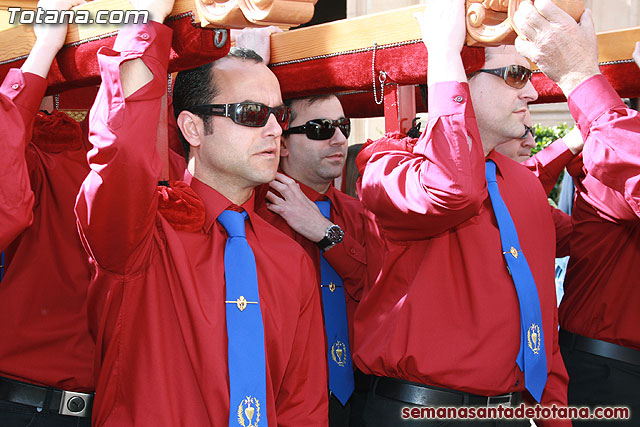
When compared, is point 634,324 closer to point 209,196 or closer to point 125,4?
point 209,196

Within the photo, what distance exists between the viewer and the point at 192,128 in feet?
8.96

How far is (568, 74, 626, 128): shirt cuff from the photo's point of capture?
7.91 ft

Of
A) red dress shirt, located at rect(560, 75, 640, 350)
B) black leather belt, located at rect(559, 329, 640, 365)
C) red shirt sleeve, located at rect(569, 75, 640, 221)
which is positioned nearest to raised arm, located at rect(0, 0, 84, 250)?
red shirt sleeve, located at rect(569, 75, 640, 221)

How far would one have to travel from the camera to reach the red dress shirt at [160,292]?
201cm

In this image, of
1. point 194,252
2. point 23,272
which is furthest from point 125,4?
point 23,272

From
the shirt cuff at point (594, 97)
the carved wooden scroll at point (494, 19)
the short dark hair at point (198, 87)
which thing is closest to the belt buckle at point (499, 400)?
the shirt cuff at point (594, 97)

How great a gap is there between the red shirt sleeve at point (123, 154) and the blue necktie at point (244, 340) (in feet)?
1.22

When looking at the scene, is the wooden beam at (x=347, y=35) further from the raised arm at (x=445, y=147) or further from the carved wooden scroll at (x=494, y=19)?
the carved wooden scroll at (x=494, y=19)

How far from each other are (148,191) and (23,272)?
2.88ft

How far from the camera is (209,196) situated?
102 inches

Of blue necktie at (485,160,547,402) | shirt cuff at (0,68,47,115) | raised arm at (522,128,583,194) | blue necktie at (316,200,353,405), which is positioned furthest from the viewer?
raised arm at (522,128,583,194)

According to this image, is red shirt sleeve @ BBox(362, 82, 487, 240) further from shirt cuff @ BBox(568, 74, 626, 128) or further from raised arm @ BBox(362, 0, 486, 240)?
shirt cuff @ BBox(568, 74, 626, 128)

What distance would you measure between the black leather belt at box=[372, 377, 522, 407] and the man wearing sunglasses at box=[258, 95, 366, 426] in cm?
42

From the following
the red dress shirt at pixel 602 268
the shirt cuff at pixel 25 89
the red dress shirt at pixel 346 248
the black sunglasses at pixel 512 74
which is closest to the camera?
the shirt cuff at pixel 25 89
